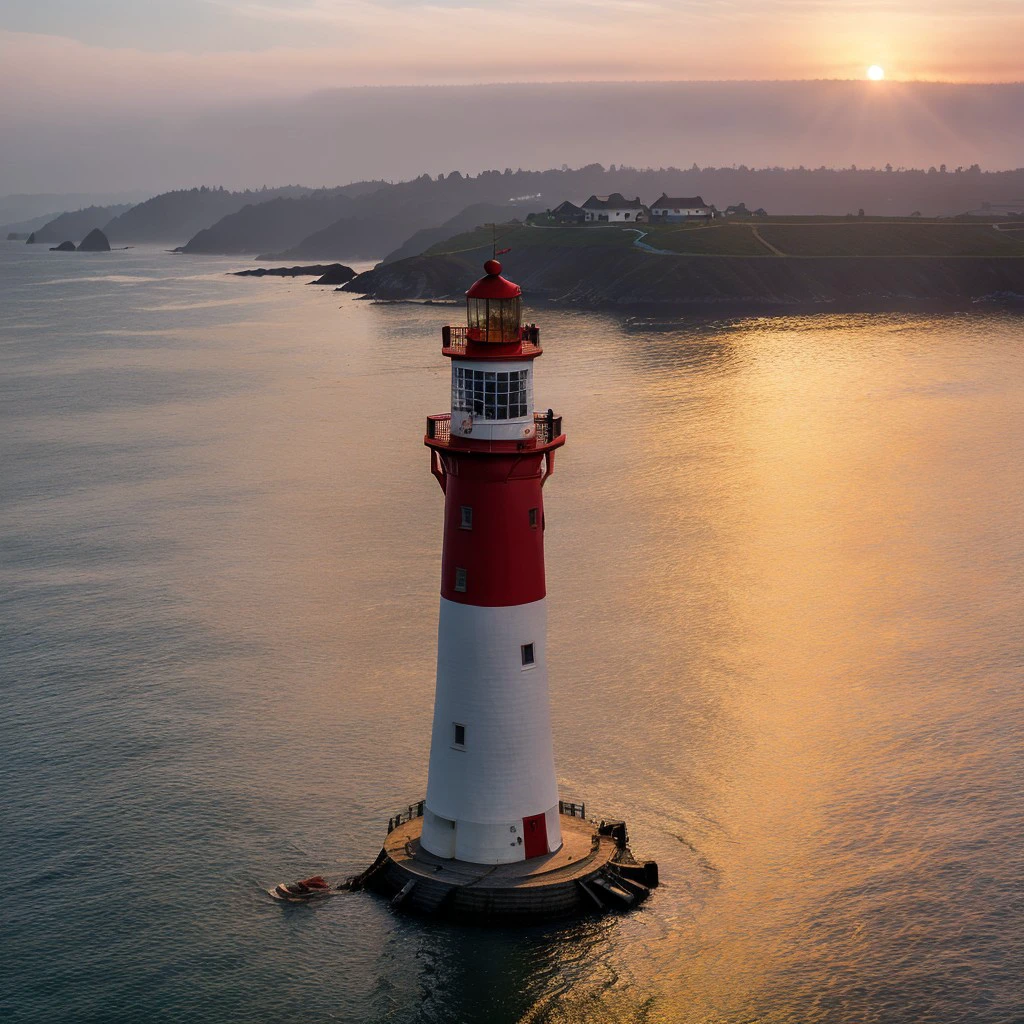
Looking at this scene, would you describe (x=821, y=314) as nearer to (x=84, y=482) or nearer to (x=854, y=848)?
(x=84, y=482)

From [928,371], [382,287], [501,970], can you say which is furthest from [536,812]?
[382,287]

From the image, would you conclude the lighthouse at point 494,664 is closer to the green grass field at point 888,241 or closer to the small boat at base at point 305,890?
the small boat at base at point 305,890

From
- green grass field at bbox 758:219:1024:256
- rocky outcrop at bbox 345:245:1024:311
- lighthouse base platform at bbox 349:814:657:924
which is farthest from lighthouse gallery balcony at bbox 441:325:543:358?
green grass field at bbox 758:219:1024:256

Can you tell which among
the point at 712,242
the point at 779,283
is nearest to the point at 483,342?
the point at 779,283

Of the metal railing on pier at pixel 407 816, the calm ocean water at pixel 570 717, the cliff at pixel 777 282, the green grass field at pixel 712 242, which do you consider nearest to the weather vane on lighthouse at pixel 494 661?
the calm ocean water at pixel 570 717

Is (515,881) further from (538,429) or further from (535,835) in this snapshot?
(538,429)

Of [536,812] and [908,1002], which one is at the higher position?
[536,812]
